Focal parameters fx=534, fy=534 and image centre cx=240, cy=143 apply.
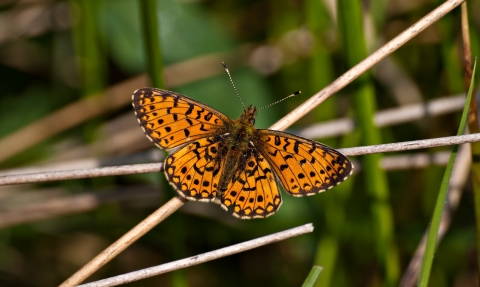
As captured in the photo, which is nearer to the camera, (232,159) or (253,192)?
(253,192)

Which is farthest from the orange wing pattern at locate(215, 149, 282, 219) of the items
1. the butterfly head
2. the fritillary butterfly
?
the butterfly head

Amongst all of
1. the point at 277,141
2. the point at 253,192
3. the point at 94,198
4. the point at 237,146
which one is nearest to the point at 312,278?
the point at 253,192

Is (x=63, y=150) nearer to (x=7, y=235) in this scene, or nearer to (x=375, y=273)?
(x=7, y=235)

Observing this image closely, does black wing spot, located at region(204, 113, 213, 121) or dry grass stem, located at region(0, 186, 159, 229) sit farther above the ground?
black wing spot, located at region(204, 113, 213, 121)

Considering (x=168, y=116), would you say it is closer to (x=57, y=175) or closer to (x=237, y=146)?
(x=237, y=146)

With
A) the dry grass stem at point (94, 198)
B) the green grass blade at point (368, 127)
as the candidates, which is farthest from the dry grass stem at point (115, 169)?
the dry grass stem at point (94, 198)

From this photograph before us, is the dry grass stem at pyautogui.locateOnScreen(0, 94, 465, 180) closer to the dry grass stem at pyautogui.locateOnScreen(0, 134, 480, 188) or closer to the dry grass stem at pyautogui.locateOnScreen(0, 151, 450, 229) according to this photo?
the dry grass stem at pyautogui.locateOnScreen(0, 151, 450, 229)

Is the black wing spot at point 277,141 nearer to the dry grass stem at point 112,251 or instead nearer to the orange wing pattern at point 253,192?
the orange wing pattern at point 253,192
